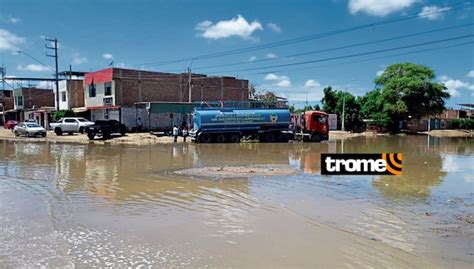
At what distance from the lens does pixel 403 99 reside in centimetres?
5703

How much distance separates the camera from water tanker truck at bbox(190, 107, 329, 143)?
110 ft

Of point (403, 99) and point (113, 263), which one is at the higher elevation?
point (403, 99)

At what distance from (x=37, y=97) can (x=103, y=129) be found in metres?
36.8

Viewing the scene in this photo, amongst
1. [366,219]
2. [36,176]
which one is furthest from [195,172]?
[366,219]

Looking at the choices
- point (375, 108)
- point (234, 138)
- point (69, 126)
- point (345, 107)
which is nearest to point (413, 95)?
point (375, 108)

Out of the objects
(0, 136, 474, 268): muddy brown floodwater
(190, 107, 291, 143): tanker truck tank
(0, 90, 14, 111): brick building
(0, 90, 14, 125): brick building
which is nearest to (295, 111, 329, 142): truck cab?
(190, 107, 291, 143): tanker truck tank

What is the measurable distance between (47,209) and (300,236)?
6.00 meters

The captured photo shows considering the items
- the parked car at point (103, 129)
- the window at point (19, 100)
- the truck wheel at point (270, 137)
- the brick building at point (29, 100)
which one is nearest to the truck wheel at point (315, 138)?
the truck wheel at point (270, 137)

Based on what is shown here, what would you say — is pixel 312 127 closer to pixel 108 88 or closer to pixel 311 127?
pixel 311 127

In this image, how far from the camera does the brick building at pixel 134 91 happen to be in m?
43.2

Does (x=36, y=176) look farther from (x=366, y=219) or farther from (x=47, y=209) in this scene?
(x=366, y=219)

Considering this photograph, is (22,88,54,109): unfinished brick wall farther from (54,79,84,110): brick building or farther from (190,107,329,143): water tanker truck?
(190,107,329,143): water tanker truck

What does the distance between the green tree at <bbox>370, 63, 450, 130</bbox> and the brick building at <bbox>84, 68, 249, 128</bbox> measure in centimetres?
2406

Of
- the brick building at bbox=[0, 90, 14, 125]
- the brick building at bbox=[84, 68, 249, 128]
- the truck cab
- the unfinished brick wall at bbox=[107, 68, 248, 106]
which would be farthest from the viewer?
the brick building at bbox=[0, 90, 14, 125]
